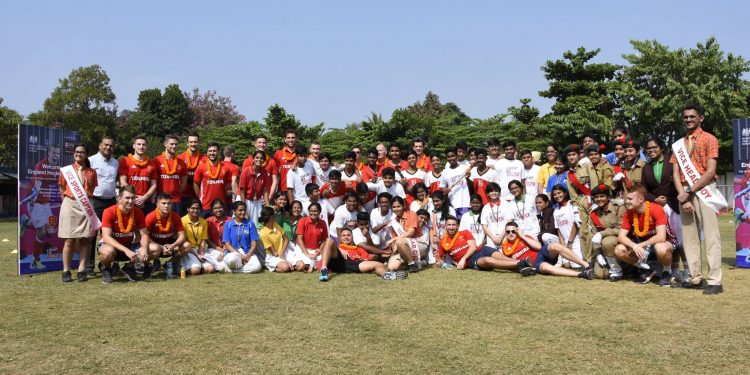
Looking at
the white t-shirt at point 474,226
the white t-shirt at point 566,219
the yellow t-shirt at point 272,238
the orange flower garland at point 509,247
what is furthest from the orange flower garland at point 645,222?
the yellow t-shirt at point 272,238

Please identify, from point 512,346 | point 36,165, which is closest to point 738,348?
point 512,346

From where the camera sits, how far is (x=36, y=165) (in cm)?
852

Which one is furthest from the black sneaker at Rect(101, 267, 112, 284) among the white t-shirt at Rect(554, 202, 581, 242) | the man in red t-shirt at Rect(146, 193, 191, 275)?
the white t-shirt at Rect(554, 202, 581, 242)

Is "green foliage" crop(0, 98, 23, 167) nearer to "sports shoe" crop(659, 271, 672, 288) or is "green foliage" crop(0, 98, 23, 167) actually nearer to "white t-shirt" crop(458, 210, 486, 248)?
"white t-shirt" crop(458, 210, 486, 248)

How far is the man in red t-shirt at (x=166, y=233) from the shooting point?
793 cm

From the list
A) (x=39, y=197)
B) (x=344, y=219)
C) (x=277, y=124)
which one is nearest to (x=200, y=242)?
(x=344, y=219)

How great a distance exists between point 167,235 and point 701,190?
6.72 m

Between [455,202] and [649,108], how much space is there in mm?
21019

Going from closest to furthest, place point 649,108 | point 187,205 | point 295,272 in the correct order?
point 295,272 < point 187,205 < point 649,108

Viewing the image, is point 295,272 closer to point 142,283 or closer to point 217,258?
point 217,258

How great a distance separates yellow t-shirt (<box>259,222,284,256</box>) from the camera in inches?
343

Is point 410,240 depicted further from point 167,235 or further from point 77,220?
point 77,220

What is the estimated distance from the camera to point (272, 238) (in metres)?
8.72

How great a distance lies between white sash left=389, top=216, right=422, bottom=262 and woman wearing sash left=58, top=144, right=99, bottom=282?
13.7ft
